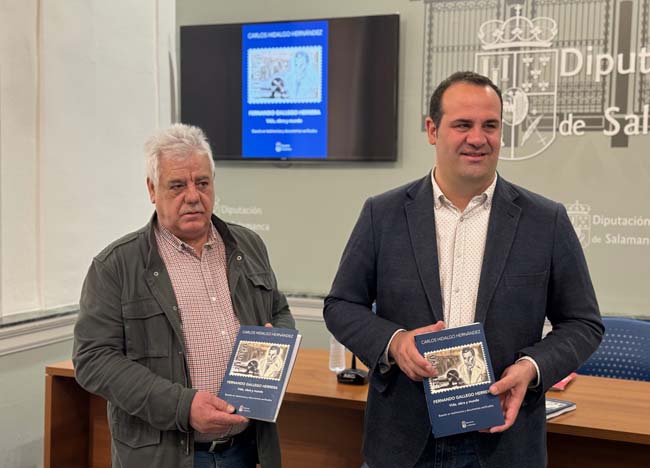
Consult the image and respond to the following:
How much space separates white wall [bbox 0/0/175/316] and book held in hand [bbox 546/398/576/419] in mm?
2541

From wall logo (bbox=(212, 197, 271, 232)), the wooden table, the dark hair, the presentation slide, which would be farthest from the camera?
wall logo (bbox=(212, 197, 271, 232))

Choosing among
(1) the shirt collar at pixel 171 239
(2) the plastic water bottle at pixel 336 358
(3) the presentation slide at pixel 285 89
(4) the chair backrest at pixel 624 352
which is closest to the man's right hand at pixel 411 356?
(1) the shirt collar at pixel 171 239

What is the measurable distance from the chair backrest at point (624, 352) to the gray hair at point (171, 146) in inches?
79.5

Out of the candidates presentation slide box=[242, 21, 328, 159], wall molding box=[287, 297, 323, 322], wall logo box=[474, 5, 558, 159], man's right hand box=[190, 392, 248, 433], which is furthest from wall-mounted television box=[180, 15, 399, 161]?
man's right hand box=[190, 392, 248, 433]

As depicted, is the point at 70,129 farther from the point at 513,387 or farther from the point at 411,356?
the point at 513,387

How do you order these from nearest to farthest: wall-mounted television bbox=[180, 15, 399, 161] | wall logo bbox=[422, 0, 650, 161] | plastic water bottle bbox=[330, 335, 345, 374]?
plastic water bottle bbox=[330, 335, 345, 374]
wall logo bbox=[422, 0, 650, 161]
wall-mounted television bbox=[180, 15, 399, 161]

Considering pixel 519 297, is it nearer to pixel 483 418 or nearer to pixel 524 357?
pixel 524 357

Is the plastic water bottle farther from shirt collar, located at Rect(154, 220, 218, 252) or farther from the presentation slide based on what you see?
the presentation slide

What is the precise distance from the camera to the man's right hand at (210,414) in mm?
1696

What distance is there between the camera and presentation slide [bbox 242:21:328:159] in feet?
13.3

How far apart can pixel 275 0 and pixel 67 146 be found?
161cm

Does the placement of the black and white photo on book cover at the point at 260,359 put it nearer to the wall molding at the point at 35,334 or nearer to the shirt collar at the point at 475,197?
the shirt collar at the point at 475,197

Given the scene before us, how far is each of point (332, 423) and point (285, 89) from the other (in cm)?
231

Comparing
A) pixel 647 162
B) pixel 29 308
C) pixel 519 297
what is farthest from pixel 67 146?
pixel 647 162
